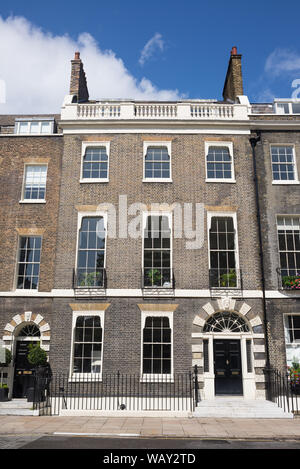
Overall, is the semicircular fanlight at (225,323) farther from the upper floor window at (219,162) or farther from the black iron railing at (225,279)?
the upper floor window at (219,162)

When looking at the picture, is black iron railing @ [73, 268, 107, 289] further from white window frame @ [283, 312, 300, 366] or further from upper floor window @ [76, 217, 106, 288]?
white window frame @ [283, 312, 300, 366]

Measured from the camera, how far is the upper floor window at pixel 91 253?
15828 millimetres

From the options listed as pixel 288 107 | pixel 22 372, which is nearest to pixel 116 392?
pixel 22 372

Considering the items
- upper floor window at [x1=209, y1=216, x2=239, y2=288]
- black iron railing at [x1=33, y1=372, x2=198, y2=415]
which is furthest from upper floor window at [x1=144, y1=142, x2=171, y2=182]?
black iron railing at [x1=33, y1=372, x2=198, y2=415]

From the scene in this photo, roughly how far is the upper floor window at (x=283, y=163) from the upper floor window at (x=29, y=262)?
1089 cm

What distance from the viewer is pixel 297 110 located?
763 inches

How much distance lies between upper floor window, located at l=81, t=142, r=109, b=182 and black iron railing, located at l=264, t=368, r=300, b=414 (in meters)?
10.4

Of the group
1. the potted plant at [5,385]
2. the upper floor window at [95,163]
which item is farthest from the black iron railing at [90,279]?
the upper floor window at [95,163]

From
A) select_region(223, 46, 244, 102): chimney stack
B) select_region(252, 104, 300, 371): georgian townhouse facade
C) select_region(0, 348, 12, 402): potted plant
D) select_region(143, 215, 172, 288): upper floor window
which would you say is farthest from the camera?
select_region(223, 46, 244, 102): chimney stack

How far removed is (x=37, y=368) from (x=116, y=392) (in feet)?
10.1

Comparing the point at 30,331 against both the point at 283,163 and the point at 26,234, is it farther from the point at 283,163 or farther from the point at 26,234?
the point at 283,163

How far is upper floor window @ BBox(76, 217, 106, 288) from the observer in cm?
1583
